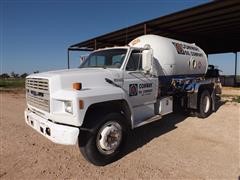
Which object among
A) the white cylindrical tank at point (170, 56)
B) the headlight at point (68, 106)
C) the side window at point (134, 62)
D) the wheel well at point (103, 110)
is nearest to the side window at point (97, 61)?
the side window at point (134, 62)

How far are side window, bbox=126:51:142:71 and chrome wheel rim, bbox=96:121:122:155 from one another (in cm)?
151

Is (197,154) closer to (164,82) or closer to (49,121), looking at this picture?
(164,82)

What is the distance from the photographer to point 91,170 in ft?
12.4

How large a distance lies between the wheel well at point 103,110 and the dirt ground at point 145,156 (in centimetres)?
→ 86

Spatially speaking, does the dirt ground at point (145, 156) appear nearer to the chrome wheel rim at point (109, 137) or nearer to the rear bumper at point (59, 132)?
the chrome wheel rim at point (109, 137)

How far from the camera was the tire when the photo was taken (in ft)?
12.4

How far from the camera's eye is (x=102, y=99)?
3.85 metres

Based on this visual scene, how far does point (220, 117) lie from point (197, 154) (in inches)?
162

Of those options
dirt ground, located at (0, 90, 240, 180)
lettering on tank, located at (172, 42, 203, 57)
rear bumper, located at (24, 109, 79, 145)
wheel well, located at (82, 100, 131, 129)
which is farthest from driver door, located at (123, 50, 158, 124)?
lettering on tank, located at (172, 42, 203, 57)

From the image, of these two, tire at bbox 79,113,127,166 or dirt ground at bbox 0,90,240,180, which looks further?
tire at bbox 79,113,127,166

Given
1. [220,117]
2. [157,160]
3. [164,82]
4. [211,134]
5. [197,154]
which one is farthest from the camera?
[220,117]

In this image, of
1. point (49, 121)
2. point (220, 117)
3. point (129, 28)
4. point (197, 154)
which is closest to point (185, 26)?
point (129, 28)

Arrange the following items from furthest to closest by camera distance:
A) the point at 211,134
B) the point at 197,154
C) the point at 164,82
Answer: the point at 164,82
the point at 211,134
the point at 197,154

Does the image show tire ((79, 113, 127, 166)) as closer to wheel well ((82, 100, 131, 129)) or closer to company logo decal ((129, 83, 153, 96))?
wheel well ((82, 100, 131, 129))
